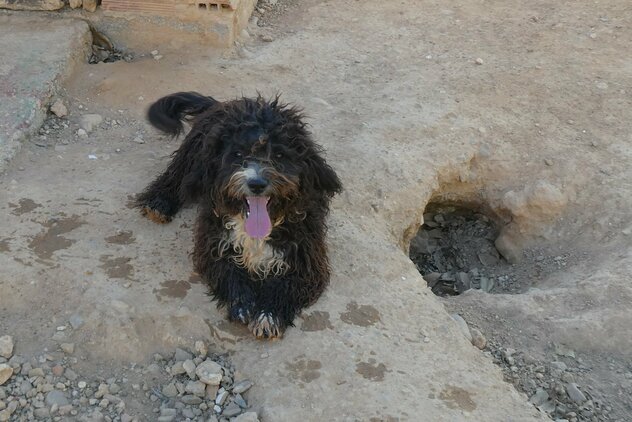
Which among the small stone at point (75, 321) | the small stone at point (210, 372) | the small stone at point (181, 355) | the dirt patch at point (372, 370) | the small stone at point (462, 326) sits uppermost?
the dirt patch at point (372, 370)

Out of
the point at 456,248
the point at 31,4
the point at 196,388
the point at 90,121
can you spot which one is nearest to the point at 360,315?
the point at 196,388

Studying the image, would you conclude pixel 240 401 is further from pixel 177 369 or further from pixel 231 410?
pixel 177 369

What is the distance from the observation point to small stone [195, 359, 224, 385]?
3662 millimetres

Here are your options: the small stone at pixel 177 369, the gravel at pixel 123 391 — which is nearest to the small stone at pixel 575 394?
the gravel at pixel 123 391

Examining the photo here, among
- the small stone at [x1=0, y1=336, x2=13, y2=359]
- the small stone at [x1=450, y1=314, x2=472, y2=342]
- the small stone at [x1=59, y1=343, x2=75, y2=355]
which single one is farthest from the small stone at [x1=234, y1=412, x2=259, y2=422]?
the small stone at [x1=450, y1=314, x2=472, y2=342]

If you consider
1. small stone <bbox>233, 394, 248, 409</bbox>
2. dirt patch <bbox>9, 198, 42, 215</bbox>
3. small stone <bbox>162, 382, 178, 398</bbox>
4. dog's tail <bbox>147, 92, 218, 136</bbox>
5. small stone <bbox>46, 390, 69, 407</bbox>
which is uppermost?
dog's tail <bbox>147, 92, 218, 136</bbox>

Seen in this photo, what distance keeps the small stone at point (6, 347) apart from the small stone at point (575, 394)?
3.21 meters

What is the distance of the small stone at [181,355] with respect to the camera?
3809 mm

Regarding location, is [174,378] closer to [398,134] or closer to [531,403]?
[531,403]

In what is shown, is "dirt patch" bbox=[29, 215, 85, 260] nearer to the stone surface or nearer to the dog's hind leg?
the dog's hind leg

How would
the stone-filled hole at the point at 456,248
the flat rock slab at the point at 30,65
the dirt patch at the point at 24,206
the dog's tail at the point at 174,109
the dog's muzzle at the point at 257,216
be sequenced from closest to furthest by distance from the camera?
the dog's muzzle at the point at 257,216, the dirt patch at the point at 24,206, the dog's tail at the point at 174,109, the flat rock slab at the point at 30,65, the stone-filled hole at the point at 456,248

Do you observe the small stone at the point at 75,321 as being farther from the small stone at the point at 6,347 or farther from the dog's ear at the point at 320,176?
the dog's ear at the point at 320,176

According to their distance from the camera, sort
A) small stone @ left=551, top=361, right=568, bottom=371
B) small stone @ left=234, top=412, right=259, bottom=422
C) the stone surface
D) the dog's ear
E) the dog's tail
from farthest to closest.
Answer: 1. the stone surface
2. the dog's tail
3. small stone @ left=551, top=361, right=568, bottom=371
4. the dog's ear
5. small stone @ left=234, top=412, right=259, bottom=422

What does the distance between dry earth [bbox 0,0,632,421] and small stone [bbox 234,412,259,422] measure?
0.28ft
